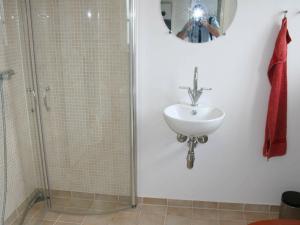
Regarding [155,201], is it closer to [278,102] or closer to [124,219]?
[124,219]

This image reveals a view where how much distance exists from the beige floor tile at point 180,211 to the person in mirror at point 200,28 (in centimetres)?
145

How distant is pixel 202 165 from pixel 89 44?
1.37 meters

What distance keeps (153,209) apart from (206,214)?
46cm

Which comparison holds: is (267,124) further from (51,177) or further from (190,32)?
(51,177)

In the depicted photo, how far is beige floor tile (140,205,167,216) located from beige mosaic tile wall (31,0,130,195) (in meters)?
0.21

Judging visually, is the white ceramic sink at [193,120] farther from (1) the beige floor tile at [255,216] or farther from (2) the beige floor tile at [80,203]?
(2) the beige floor tile at [80,203]

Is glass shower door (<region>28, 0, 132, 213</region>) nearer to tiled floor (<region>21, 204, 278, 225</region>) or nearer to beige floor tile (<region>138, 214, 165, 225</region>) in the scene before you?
tiled floor (<region>21, 204, 278, 225</region>)

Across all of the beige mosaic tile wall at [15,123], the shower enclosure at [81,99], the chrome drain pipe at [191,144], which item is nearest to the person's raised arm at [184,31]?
the shower enclosure at [81,99]

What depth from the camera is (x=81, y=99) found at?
237 centimetres

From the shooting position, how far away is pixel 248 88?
2.25 metres

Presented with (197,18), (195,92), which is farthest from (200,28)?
(195,92)

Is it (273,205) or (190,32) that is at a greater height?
(190,32)

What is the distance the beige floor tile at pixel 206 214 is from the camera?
2455 millimetres

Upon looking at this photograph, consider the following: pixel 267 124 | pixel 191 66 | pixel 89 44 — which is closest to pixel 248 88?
pixel 267 124
